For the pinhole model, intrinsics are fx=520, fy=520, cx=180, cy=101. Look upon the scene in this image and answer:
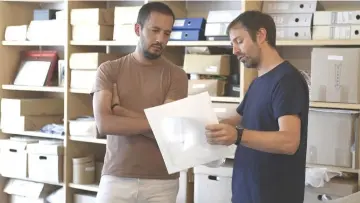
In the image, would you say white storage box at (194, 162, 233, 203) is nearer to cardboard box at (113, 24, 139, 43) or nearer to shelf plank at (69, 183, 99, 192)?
shelf plank at (69, 183, 99, 192)

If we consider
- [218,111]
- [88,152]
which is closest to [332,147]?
[218,111]

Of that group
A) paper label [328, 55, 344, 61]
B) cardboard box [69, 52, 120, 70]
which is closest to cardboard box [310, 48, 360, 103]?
paper label [328, 55, 344, 61]

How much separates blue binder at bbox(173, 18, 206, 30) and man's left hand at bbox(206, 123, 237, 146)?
151cm

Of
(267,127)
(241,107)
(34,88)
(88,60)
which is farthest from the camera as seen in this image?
(34,88)

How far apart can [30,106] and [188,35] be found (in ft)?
4.38

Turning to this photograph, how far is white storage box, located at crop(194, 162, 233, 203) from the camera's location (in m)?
2.94

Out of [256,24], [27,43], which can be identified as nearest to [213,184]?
[256,24]

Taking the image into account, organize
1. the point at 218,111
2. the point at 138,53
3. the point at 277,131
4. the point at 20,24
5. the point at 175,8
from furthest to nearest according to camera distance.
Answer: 1. the point at 20,24
2. the point at 175,8
3. the point at 218,111
4. the point at 138,53
5. the point at 277,131

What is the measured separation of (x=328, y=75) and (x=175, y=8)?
113 centimetres

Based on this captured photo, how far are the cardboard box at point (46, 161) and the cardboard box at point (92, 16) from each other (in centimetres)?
87

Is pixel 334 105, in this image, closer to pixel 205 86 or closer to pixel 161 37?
pixel 205 86

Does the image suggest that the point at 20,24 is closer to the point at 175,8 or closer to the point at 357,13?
the point at 175,8

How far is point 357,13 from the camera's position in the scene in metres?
2.70

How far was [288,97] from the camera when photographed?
171 centimetres
